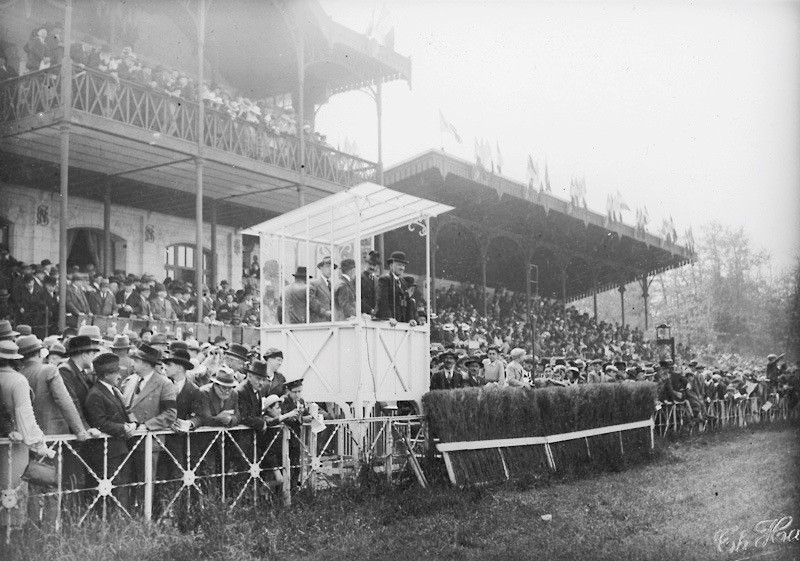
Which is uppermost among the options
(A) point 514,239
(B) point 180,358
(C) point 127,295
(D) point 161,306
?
(A) point 514,239

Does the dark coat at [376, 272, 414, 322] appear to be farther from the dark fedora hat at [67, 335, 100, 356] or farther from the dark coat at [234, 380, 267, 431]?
the dark fedora hat at [67, 335, 100, 356]

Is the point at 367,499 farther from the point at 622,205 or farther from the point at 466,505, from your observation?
the point at 622,205

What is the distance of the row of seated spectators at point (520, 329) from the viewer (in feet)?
73.9

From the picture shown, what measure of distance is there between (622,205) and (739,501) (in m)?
21.3

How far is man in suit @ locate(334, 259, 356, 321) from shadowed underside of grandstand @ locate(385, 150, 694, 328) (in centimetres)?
1021

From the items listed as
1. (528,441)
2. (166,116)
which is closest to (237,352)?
(528,441)

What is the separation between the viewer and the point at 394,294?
36.4 feet

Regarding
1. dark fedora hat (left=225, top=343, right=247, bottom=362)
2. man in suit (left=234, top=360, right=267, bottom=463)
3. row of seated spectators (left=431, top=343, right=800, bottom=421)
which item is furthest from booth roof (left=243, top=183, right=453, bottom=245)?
man in suit (left=234, top=360, right=267, bottom=463)

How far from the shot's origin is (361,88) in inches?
898

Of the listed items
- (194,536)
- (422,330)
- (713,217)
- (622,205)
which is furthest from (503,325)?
(713,217)

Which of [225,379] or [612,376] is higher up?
[225,379]

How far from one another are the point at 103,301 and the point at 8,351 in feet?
29.0

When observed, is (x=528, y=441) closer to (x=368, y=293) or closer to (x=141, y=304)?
(x=368, y=293)
